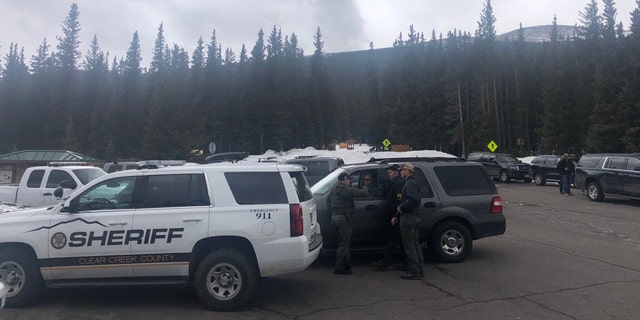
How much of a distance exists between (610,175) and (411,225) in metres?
15.3

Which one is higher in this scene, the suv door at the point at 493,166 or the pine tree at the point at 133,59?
the pine tree at the point at 133,59

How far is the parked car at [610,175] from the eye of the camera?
711 inches

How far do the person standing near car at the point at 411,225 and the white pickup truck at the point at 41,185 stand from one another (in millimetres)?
9455

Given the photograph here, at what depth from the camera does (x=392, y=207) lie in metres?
8.28

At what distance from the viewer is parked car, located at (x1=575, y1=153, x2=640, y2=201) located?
59.3 feet

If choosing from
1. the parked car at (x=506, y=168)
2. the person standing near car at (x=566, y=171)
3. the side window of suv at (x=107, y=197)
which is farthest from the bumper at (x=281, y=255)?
the parked car at (x=506, y=168)

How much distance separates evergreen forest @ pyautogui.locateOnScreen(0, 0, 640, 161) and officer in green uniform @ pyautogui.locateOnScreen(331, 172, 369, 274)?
51303 millimetres

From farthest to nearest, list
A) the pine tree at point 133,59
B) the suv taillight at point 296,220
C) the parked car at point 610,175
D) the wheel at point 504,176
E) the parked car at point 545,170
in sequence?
1. the pine tree at point 133,59
2. the wheel at point 504,176
3. the parked car at point 545,170
4. the parked car at point 610,175
5. the suv taillight at point 296,220

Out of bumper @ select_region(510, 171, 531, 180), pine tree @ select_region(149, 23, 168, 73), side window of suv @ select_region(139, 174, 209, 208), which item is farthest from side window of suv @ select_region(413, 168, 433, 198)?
pine tree @ select_region(149, 23, 168, 73)

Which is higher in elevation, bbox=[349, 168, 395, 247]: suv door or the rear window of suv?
the rear window of suv

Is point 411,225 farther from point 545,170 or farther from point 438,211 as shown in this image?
point 545,170

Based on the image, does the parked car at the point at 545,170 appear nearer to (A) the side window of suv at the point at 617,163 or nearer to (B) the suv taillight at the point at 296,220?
(A) the side window of suv at the point at 617,163

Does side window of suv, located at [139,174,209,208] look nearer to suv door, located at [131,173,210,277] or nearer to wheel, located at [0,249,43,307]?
suv door, located at [131,173,210,277]

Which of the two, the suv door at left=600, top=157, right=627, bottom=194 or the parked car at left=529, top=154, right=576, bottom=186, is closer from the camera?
the suv door at left=600, top=157, right=627, bottom=194
